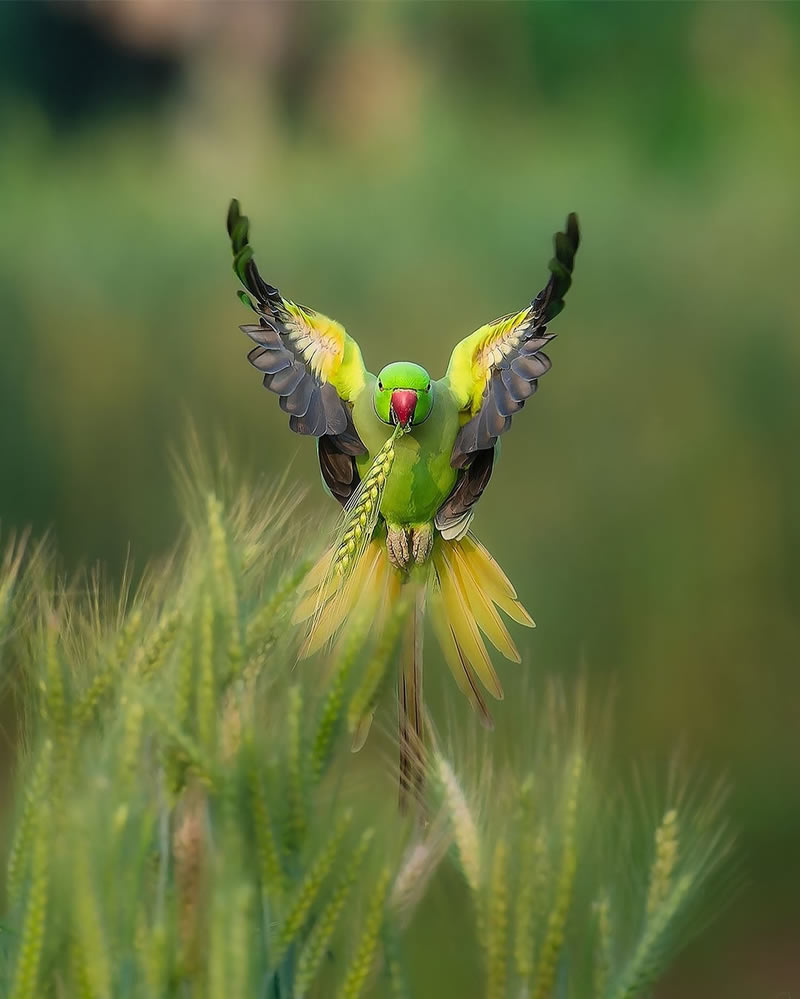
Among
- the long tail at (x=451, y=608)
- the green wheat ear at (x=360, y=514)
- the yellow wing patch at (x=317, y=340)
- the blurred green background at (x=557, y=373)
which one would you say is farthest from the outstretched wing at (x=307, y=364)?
the blurred green background at (x=557, y=373)

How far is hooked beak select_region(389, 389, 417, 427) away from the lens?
2.62ft

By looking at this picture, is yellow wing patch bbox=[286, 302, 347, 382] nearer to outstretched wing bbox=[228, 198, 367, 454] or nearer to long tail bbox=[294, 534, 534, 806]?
outstretched wing bbox=[228, 198, 367, 454]

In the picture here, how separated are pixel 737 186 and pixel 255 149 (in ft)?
3.70

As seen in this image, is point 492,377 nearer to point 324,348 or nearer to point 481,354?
point 481,354

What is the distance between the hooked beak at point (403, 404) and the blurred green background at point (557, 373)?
122cm

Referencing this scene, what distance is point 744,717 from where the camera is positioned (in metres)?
2.34

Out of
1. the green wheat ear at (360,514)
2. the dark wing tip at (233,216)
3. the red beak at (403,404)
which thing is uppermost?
the dark wing tip at (233,216)

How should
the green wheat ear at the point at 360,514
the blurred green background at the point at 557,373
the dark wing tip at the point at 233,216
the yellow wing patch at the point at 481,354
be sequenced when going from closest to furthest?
the green wheat ear at the point at 360,514 < the dark wing tip at the point at 233,216 < the yellow wing patch at the point at 481,354 < the blurred green background at the point at 557,373

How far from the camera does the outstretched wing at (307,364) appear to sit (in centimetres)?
85

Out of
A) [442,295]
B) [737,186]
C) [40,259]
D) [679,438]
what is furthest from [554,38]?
[40,259]

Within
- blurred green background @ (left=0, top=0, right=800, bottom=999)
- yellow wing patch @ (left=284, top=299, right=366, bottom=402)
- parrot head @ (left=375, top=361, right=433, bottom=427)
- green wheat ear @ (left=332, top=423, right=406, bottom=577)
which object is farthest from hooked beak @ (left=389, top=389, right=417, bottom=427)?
blurred green background @ (left=0, top=0, right=800, bottom=999)

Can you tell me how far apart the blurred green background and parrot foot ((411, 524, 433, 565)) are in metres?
1.09

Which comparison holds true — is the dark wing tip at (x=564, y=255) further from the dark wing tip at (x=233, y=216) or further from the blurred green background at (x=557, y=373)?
the blurred green background at (x=557, y=373)

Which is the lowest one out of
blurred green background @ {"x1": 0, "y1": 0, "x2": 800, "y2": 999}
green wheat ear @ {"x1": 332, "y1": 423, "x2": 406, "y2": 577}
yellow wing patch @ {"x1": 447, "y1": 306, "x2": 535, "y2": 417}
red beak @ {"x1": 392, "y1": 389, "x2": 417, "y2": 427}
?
green wheat ear @ {"x1": 332, "y1": 423, "x2": 406, "y2": 577}
